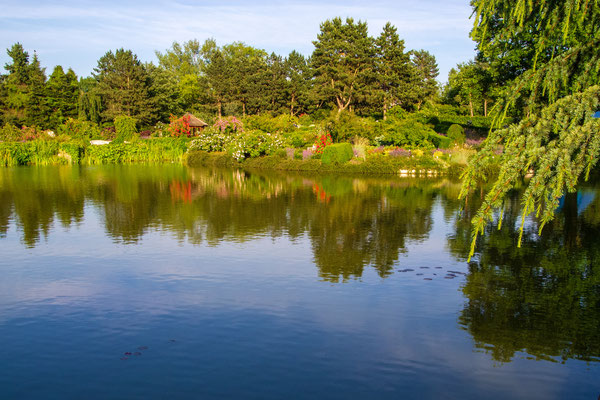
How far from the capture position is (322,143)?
1313 inches

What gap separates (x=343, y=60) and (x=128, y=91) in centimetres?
2769

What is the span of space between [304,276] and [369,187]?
14291 mm

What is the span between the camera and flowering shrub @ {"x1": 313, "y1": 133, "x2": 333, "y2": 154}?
33.2 meters

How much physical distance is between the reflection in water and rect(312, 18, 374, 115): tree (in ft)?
121

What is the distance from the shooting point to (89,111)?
6331 cm

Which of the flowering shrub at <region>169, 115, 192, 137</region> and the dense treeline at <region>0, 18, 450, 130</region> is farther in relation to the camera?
the dense treeline at <region>0, 18, 450, 130</region>

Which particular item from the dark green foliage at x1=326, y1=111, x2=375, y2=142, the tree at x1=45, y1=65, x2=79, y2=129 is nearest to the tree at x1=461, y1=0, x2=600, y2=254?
the dark green foliage at x1=326, y1=111, x2=375, y2=142

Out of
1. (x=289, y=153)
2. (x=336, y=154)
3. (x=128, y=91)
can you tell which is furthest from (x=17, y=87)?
(x=336, y=154)

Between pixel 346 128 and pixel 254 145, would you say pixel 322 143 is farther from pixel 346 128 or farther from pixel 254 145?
pixel 254 145

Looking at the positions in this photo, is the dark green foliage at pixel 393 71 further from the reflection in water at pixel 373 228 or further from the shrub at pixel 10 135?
the shrub at pixel 10 135

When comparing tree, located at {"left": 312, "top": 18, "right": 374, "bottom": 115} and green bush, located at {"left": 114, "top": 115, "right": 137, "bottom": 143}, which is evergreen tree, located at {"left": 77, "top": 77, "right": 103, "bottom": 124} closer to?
green bush, located at {"left": 114, "top": 115, "right": 137, "bottom": 143}

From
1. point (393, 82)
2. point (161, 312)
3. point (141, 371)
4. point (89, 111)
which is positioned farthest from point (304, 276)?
point (89, 111)

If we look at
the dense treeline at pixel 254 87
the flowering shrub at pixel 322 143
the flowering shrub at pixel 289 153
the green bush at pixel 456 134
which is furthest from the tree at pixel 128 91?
the green bush at pixel 456 134

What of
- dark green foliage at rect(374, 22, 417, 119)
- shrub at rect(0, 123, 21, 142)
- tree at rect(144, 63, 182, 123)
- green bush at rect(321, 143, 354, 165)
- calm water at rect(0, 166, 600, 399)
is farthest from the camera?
tree at rect(144, 63, 182, 123)
